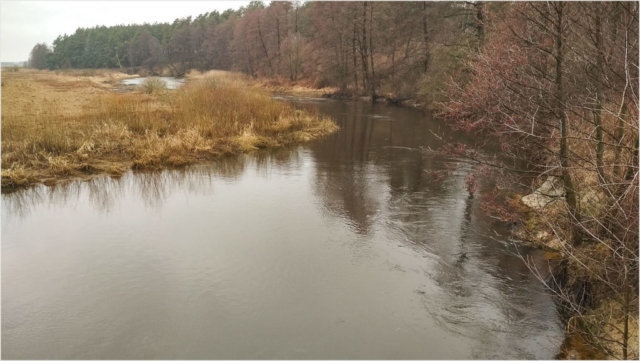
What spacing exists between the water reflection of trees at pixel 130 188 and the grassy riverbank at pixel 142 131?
0.53 metres

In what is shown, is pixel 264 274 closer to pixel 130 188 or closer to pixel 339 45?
pixel 130 188

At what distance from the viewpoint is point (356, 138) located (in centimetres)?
1717

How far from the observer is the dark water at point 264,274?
477 centimetres

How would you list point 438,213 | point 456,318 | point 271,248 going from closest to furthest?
point 456,318
point 271,248
point 438,213

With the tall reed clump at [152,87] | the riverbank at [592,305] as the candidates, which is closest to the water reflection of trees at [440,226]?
the riverbank at [592,305]

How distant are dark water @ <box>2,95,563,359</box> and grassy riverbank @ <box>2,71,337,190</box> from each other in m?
1.21

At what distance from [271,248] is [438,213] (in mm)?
3570

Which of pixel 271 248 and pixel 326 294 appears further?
pixel 271 248

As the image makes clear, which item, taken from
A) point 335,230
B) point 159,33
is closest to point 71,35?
point 159,33

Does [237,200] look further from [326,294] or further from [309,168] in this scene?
[326,294]

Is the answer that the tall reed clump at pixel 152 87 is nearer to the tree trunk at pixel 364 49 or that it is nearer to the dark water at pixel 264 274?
the tree trunk at pixel 364 49

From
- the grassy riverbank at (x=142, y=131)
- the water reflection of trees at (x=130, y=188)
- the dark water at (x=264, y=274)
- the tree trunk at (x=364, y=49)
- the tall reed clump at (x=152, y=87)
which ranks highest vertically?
the tree trunk at (x=364, y=49)

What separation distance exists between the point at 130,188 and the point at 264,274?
5508mm

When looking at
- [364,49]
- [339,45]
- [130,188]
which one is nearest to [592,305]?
[130,188]
